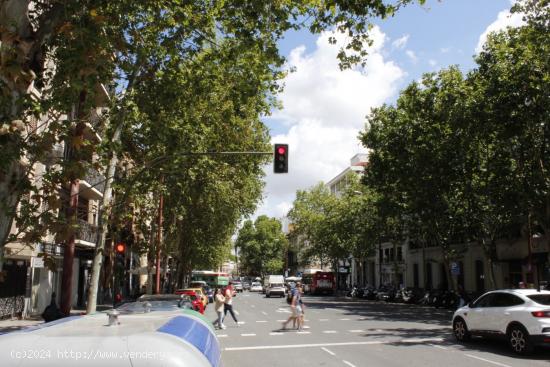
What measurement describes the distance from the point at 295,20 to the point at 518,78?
41.3 ft

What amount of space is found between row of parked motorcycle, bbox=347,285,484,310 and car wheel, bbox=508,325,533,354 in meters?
14.5

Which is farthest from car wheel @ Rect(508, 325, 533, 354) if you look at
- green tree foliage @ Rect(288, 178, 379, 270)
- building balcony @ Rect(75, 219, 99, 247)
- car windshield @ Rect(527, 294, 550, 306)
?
green tree foliage @ Rect(288, 178, 379, 270)

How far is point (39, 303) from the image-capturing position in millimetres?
27266

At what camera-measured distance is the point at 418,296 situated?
43.2 m

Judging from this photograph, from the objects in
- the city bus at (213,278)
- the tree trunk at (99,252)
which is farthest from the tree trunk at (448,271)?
the city bus at (213,278)

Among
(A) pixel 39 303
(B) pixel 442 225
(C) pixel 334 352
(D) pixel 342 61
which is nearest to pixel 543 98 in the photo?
(D) pixel 342 61

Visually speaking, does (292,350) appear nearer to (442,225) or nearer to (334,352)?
(334,352)

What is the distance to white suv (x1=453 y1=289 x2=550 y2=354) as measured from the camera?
1217cm

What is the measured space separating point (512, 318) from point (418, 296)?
31.5 m

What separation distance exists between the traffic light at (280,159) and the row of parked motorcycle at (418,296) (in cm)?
1504

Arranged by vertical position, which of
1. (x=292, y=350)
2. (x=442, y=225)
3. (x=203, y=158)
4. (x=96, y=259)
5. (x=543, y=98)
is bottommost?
(x=292, y=350)

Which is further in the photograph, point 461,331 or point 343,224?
point 343,224

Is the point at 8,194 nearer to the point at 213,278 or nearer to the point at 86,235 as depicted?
the point at 86,235

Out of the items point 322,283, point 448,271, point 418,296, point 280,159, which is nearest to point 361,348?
point 280,159
